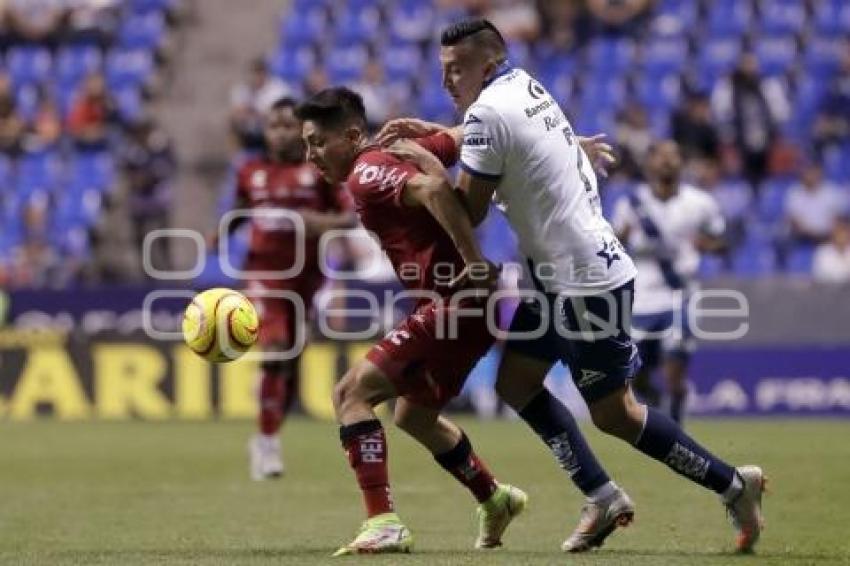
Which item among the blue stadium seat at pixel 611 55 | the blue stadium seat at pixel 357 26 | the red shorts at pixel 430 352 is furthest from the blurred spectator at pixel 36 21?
the red shorts at pixel 430 352

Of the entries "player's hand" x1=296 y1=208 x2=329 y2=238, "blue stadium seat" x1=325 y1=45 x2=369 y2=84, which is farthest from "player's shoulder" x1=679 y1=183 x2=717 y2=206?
"blue stadium seat" x1=325 y1=45 x2=369 y2=84

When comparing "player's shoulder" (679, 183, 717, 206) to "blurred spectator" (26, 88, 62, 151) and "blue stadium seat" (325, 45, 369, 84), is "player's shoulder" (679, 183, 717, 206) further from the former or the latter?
"blurred spectator" (26, 88, 62, 151)

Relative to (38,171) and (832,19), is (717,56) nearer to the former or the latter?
(832,19)

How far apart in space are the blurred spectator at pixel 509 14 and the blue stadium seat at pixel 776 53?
10.0 feet

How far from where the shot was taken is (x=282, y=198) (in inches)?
576

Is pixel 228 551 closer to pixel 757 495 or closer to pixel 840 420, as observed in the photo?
pixel 757 495

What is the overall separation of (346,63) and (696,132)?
5.65 metres

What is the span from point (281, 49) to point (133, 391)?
7648 millimetres

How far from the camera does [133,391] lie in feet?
69.5

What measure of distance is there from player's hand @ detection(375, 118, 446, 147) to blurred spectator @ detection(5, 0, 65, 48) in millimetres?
20241

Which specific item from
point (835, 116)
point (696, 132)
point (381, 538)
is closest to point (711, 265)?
point (696, 132)

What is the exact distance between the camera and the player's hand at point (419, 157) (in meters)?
8.78

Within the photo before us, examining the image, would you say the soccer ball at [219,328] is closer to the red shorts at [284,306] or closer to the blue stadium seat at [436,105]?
the red shorts at [284,306]

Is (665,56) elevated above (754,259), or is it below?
above
